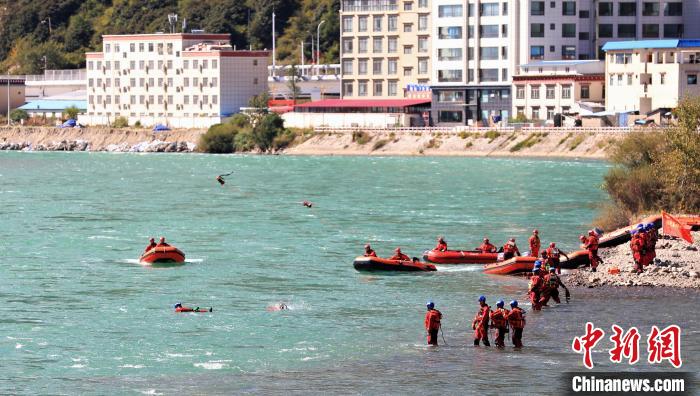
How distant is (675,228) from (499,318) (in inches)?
863

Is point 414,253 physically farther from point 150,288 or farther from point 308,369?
point 308,369

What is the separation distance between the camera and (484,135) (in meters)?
168

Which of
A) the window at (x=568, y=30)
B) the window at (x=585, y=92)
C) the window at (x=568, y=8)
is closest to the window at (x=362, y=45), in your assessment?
the window at (x=568, y=30)

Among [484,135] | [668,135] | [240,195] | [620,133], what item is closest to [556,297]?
[668,135]

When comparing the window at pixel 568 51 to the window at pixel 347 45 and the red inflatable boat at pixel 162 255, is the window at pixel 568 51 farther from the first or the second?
the red inflatable boat at pixel 162 255

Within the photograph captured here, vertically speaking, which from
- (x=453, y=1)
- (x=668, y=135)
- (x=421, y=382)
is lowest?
(x=421, y=382)

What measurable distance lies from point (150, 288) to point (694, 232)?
25694mm

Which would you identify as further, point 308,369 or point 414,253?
point 414,253

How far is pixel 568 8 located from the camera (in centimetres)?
17525

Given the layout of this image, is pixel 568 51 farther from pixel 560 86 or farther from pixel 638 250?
pixel 638 250

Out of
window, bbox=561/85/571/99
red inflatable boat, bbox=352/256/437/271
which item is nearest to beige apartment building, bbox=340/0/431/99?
window, bbox=561/85/571/99

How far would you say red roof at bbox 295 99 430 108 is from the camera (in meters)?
185

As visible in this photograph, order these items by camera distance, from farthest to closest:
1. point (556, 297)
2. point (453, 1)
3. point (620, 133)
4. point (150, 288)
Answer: point (453, 1) → point (620, 133) → point (150, 288) → point (556, 297)

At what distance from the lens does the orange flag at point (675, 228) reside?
223 ft
